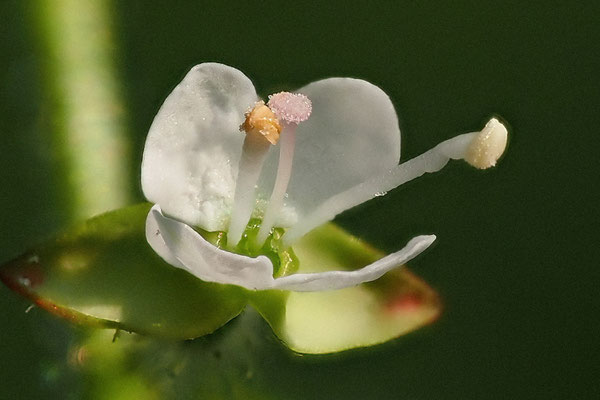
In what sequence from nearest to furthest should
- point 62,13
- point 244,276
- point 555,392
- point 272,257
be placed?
point 244,276
point 272,257
point 555,392
point 62,13

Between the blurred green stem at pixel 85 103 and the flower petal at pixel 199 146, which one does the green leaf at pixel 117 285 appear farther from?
the blurred green stem at pixel 85 103

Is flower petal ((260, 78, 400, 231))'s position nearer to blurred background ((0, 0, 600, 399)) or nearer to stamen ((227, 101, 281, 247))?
stamen ((227, 101, 281, 247))

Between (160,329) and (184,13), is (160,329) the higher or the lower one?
the lower one

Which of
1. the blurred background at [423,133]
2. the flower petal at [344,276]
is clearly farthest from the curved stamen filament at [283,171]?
the blurred background at [423,133]

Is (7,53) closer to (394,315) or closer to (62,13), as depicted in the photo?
(62,13)

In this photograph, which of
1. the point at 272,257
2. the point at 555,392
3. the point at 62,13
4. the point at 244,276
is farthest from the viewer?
the point at 62,13

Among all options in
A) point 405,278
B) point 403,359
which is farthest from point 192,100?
point 403,359
